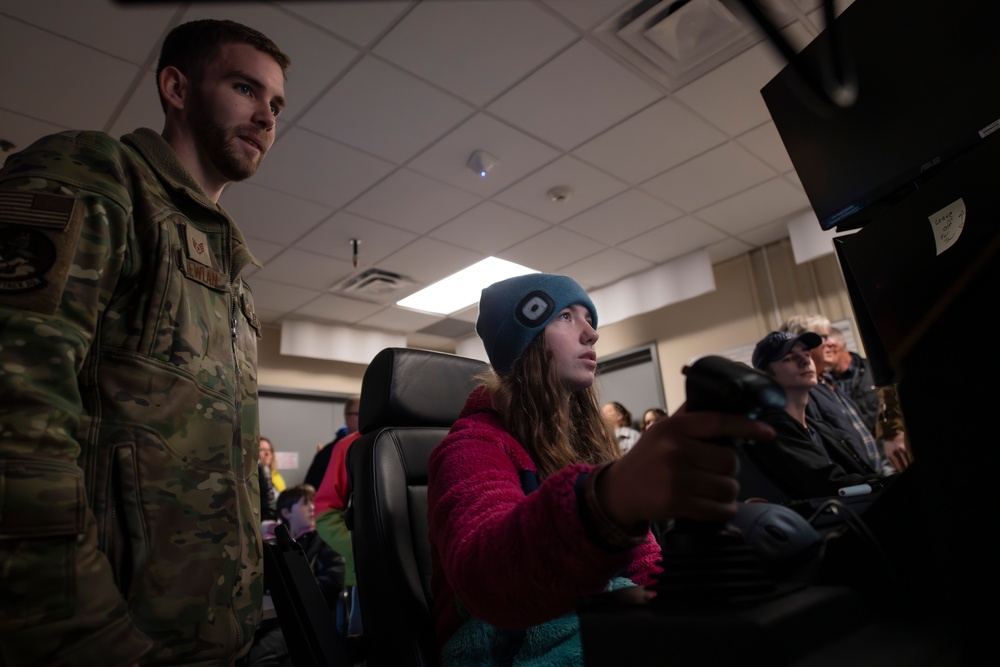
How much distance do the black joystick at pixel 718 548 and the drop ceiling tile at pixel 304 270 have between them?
412cm

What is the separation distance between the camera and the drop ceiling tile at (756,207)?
12.9 ft

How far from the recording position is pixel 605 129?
3.12 metres

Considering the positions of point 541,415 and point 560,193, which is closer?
point 541,415

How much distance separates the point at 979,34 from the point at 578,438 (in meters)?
0.89

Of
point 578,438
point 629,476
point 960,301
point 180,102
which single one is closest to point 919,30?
point 960,301

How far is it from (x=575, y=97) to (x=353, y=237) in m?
1.88

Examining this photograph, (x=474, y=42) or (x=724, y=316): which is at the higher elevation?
(x=474, y=42)

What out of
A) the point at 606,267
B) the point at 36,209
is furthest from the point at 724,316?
the point at 36,209

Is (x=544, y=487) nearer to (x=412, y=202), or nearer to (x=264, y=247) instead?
(x=412, y=202)

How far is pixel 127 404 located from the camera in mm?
808

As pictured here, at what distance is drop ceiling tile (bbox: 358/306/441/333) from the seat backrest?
4142mm

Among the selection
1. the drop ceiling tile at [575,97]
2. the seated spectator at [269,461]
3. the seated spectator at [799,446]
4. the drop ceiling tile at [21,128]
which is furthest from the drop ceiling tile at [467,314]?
the seated spectator at [799,446]

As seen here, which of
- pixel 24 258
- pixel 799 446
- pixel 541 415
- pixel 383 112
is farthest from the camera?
pixel 383 112

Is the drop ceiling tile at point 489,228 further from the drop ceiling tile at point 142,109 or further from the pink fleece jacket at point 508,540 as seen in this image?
the pink fleece jacket at point 508,540
